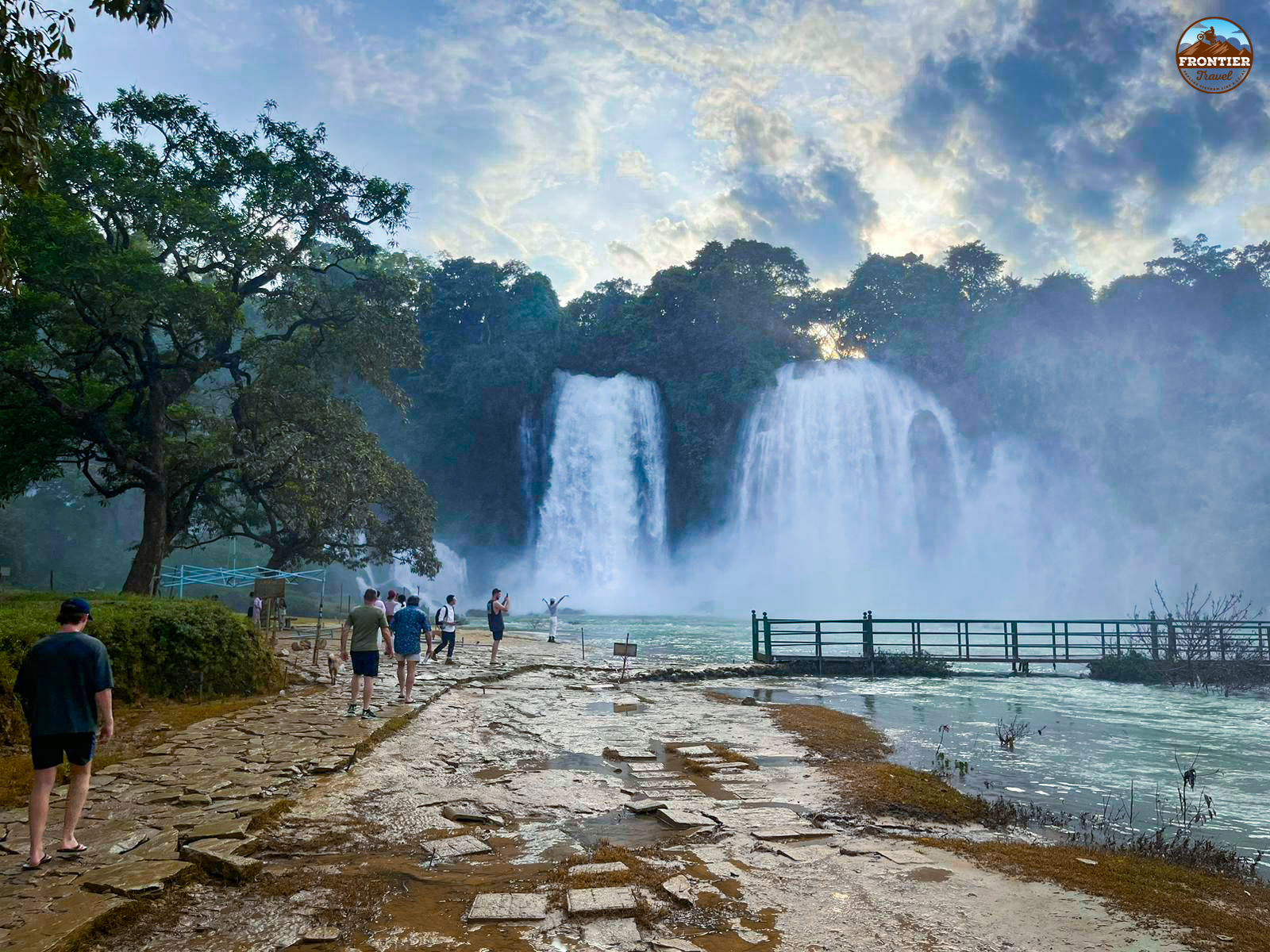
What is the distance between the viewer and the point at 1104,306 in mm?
57906

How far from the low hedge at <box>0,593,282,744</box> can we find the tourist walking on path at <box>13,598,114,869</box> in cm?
405

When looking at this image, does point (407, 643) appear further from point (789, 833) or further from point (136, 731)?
point (789, 833)

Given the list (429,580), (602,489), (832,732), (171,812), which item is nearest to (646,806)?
(171,812)

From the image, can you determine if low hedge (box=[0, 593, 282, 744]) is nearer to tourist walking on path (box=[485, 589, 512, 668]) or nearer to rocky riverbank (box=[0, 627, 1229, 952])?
rocky riverbank (box=[0, 627, 1229, 952])

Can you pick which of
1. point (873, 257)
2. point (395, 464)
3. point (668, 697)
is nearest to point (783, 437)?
point (873, 257)

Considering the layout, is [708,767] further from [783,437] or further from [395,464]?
[783,437]

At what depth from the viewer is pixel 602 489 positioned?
51062 millimetres

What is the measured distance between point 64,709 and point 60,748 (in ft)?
0.91

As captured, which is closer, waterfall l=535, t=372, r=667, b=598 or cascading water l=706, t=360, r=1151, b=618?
cascading water l=706, t=360, r=1151, b=618

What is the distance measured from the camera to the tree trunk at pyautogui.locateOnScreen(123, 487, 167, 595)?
18.8 m

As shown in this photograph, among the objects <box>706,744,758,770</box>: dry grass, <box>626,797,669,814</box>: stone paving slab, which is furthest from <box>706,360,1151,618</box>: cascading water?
<box>626,797,669,814</box>: stone paving slab

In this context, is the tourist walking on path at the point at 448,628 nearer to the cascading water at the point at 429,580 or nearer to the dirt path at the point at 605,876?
the dirt path at the point at 605,876

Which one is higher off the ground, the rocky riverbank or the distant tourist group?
the distant tourist group

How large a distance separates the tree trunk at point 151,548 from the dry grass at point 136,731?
884 centimetres
